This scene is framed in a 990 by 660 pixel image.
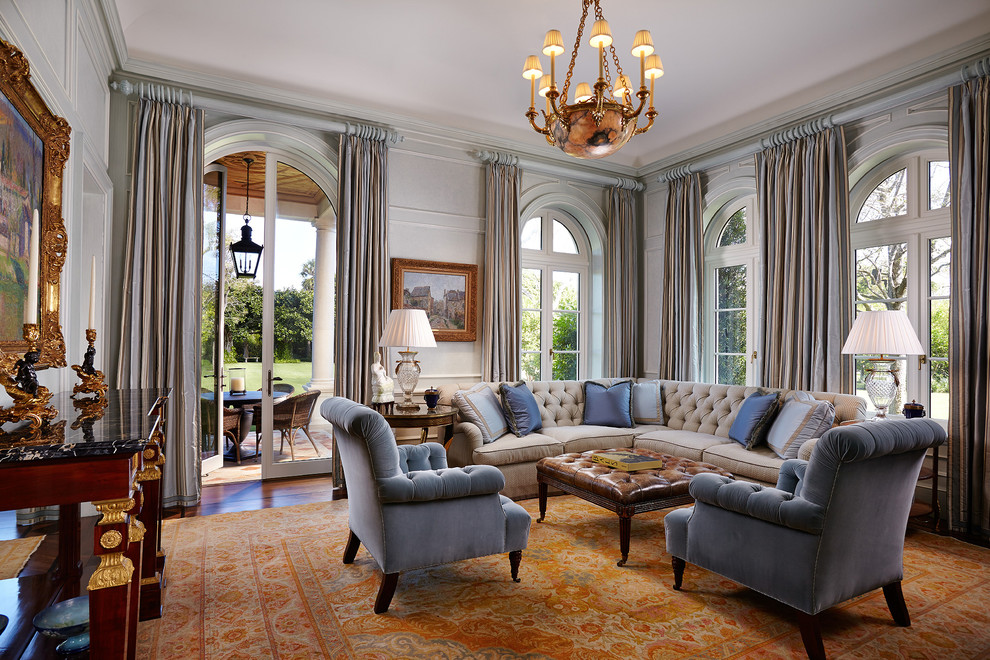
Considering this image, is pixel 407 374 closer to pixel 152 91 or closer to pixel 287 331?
pixel 287 331

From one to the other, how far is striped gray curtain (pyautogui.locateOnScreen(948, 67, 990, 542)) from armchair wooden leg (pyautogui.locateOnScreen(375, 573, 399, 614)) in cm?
355

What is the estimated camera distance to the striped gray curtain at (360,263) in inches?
189

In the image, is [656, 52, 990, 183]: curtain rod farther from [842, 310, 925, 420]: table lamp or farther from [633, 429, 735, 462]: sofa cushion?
[633, 429, 735, 462]: sofa cushion

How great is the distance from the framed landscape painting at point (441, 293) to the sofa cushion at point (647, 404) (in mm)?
1629

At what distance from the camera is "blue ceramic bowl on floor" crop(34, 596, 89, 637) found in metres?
1.92

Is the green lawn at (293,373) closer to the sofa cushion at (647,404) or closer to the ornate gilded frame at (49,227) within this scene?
the ornate gilded frame at (49,227)

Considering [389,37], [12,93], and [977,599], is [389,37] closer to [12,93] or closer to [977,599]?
[12,93]

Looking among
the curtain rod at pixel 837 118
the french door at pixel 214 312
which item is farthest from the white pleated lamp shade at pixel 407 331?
the curtain rod at pixel 837 118

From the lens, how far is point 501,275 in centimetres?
555

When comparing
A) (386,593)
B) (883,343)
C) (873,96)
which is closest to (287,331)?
(386,593)

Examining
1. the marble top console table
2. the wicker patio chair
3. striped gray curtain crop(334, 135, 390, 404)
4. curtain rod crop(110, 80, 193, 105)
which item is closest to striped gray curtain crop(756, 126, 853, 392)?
striped gray curtain crop(334, 135, 390, 404)

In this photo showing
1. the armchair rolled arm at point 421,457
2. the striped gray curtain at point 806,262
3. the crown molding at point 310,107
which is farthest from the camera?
the striped gray curtain at point 806,262

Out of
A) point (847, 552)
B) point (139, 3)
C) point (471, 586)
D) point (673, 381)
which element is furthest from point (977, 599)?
point (139, 3)

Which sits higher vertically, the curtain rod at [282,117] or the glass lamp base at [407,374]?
the curtain rod at [282,117]
